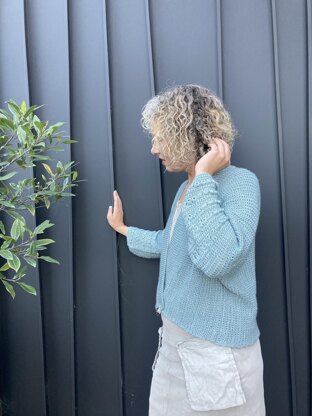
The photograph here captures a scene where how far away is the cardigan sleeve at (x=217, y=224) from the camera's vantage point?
→ 1.05 metres

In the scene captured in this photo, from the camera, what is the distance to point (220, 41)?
1696mm

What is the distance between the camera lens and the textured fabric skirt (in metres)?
1.18

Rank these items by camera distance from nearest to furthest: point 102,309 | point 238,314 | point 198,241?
point 198,241 → point 238,314 → point 102,309

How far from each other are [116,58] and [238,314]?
1.25m

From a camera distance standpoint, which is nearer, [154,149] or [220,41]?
[154,149]

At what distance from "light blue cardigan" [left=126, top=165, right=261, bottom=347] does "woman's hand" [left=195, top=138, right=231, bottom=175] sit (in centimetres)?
4

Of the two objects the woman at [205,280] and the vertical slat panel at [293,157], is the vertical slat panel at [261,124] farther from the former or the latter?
the woman at [205,280]

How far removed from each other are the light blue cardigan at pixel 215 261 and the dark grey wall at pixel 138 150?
0.50 m

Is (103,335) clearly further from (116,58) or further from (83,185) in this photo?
(116,58)

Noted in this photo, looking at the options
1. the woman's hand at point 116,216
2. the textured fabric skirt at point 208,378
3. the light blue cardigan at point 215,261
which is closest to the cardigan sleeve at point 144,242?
the woman's hand at point 116,216

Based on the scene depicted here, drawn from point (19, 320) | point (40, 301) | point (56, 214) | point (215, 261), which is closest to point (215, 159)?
point (215, 261)

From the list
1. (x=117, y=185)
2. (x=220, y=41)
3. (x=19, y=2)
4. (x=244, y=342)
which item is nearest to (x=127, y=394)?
(x=244, y=342)

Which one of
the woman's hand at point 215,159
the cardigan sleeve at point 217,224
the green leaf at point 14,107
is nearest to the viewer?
the cardigan sleeve at point 217,224

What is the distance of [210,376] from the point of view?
1187 millimetres
